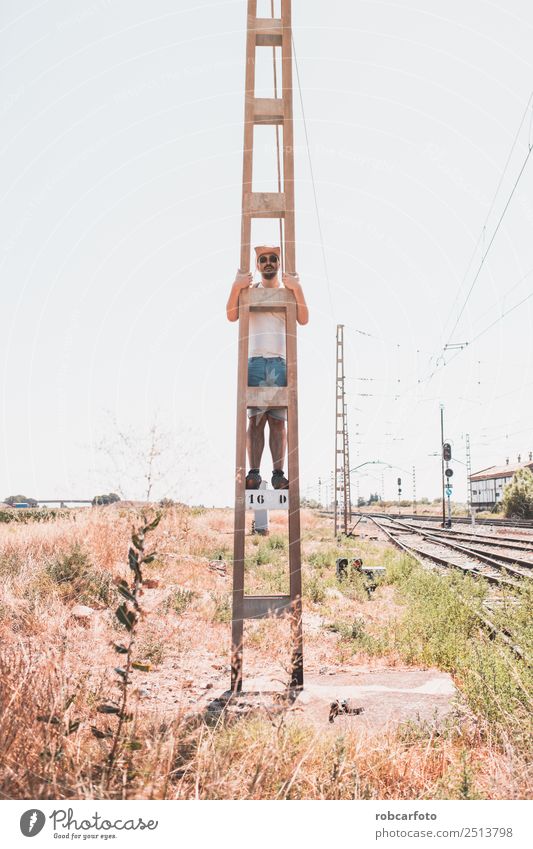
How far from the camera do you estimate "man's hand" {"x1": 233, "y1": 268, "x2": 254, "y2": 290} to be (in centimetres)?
415

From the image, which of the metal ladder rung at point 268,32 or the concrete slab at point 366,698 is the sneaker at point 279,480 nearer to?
the concrete slab at point 366,698

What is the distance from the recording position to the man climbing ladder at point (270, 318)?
4.05m

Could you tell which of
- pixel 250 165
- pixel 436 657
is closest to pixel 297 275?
pixel 250 165

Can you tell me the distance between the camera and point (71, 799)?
216 centimetres

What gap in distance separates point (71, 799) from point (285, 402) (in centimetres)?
255

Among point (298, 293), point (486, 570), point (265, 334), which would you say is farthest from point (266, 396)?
point (486, 570)

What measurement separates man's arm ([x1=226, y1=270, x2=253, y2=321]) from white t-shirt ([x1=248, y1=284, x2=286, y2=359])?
117 mm

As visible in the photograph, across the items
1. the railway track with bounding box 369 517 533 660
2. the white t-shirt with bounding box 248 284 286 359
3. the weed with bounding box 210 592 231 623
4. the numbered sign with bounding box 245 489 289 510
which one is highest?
the white t-shirt with bounding box 248 284 286 359

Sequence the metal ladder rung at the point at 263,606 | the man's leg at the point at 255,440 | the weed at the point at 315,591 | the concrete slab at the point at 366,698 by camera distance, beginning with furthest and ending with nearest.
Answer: the weed at the point at 315,591
the man's leg at the point at 255,440
the metal ladder rung at the point at 263,606
the concrete slab at the point at 366,698

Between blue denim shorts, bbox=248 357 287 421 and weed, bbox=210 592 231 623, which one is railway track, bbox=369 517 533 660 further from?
blue denim shorts, bbox=248 357 287 421

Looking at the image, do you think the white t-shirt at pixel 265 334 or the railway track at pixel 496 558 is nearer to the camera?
the white t-shirt at pixel 265 334

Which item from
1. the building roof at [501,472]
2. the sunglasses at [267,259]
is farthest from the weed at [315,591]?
the building roof at [501,472]

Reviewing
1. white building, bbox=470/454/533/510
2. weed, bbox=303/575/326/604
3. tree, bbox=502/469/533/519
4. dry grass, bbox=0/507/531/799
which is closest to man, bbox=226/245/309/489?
dry grass, bbox=0/507/531/799
